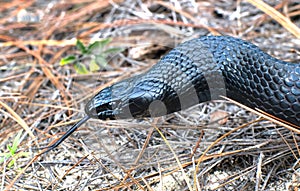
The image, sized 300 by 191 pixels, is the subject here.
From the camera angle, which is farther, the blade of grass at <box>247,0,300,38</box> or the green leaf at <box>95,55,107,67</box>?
the green leaf at <box>95,55,107,67</box>

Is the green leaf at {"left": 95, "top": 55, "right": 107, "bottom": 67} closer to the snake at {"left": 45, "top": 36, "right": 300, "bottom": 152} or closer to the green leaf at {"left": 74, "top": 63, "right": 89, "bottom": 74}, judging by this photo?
the green leaf at {"left": 74, "top": 63, "right": 89, "bottom": 74}

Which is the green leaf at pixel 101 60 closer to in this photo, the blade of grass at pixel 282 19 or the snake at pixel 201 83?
the snake at pixel 201 83

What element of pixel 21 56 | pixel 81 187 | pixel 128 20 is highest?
Result: pixel 128 20

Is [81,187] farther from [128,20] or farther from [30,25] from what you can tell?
[30,25]

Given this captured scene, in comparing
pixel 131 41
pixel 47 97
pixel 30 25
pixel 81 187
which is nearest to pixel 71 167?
pixel 81 187

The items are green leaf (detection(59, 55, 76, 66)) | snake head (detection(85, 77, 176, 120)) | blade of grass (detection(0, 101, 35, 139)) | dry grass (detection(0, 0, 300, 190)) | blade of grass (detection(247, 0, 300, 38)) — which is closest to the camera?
dry grass (detection(0, 0, 300, 190))

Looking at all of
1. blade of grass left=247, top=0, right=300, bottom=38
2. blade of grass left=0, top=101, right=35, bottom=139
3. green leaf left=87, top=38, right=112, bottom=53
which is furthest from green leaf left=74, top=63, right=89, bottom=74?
blade of grass left=247, top=0, right=300, bottom=38
